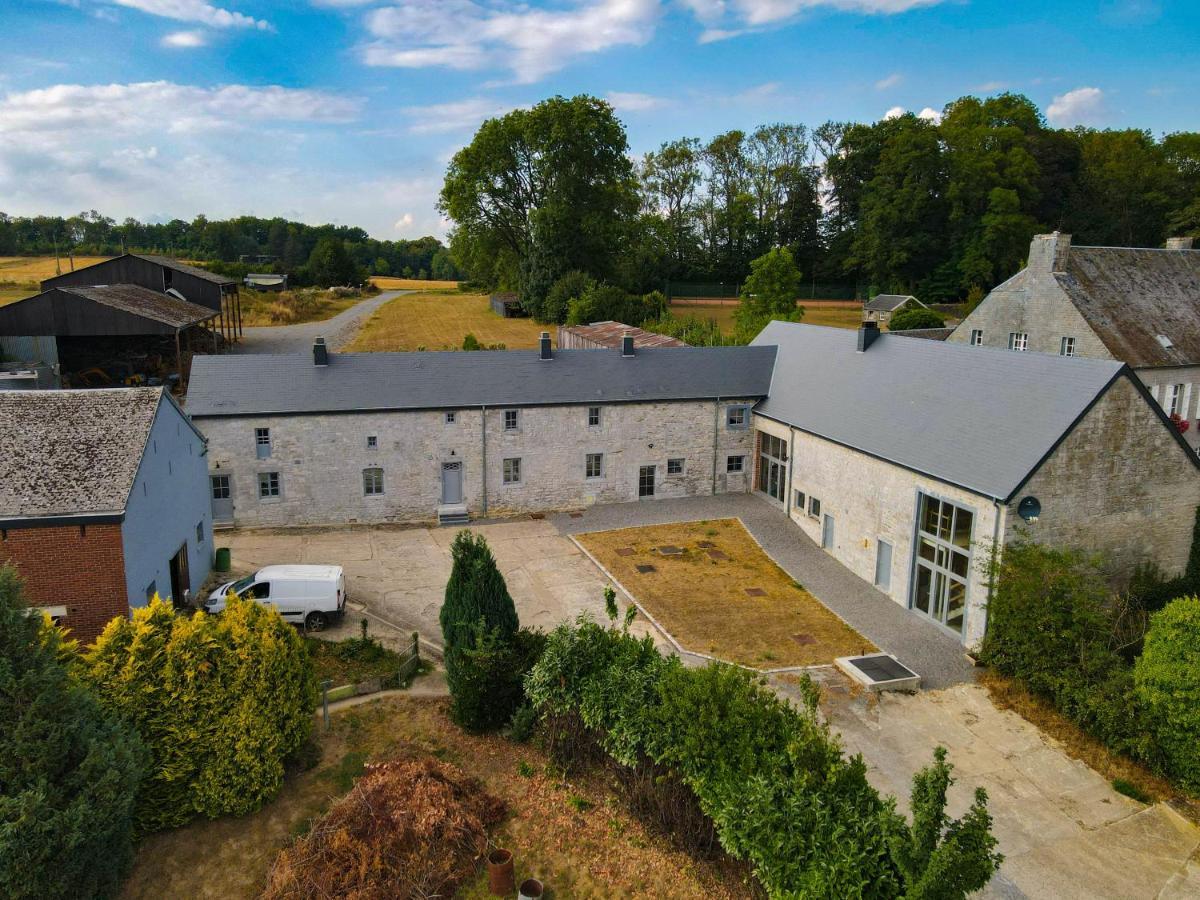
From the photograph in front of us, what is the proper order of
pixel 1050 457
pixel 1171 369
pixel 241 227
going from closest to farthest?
pixel 1050 457 < pixel 1171 369 < pixel 241 227

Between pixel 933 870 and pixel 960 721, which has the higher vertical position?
pixel 933 870

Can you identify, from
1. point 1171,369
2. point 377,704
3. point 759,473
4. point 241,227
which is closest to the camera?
Answer: point 377,704

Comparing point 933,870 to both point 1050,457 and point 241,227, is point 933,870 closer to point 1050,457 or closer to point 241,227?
point 1050,457

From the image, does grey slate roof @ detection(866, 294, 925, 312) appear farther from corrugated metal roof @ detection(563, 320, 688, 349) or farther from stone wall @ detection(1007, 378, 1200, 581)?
stone wall @ detection(1007, 378, 1200, 581)

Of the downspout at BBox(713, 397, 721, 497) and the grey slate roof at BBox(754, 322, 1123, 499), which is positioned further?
the downspout at BBox(713, 397, 721, 497)

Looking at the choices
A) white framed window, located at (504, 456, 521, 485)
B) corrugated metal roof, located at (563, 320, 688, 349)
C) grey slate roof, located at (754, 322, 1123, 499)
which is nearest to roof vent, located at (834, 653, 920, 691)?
grey slate roof, located at (754, 322, 1123, 499)

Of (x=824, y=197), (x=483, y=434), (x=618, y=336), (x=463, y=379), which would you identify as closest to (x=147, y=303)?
(x=463, y=379)

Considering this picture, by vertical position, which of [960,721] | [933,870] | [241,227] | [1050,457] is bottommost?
[960,721]

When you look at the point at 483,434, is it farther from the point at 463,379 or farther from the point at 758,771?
the point at 758,771

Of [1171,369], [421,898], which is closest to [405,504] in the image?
[421,898]
